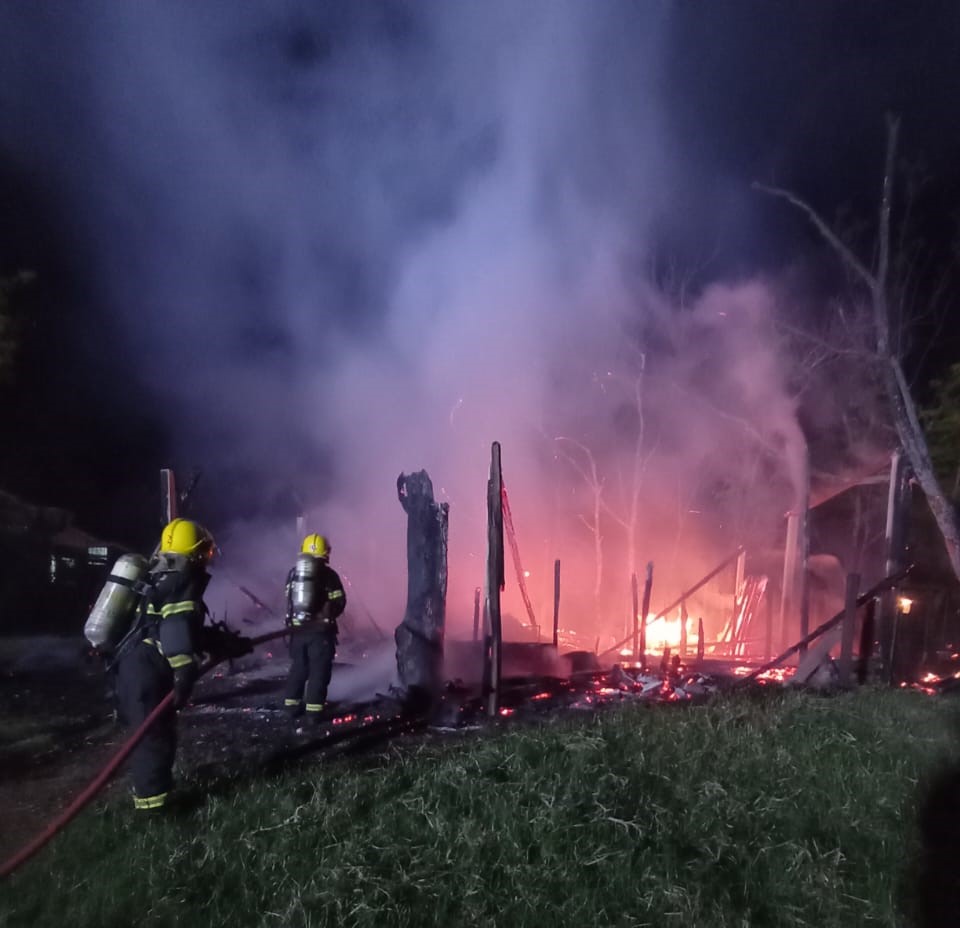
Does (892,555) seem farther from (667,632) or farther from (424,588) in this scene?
(667,632)

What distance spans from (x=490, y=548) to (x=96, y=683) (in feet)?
19.0

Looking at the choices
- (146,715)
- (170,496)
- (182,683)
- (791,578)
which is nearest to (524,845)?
(182,683)

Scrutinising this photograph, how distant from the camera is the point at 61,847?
450cm

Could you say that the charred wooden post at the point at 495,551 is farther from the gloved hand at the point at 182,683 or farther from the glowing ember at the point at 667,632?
the glowing ember at the point at 667,632

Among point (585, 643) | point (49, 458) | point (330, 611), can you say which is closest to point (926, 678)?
point (330, 611)

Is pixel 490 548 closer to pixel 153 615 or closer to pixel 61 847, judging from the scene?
pixel 153 615

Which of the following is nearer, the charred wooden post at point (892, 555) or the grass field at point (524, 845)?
the grass field at point (524, 845)

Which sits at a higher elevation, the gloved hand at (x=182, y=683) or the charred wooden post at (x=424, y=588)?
the charred wooden post at (x=424, y=588)

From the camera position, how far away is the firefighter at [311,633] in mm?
8148

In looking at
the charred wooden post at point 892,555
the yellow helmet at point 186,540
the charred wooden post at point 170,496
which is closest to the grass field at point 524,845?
the yellow helmet at point 186,540

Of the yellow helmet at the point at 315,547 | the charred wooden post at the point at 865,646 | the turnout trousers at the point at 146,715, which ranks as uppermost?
the yellow helmet at the point at 315,547

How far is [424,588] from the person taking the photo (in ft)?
29.3

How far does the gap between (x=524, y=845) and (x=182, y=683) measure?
2.29m

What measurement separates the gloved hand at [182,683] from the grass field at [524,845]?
2.12 feet
